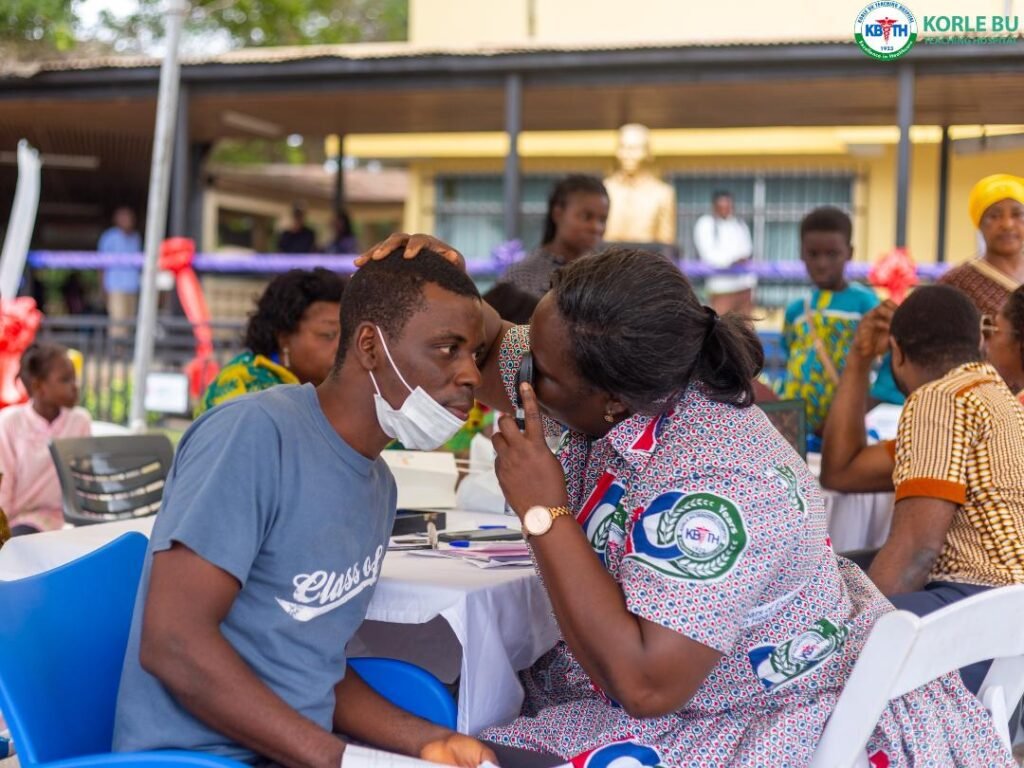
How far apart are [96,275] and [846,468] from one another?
21017mm

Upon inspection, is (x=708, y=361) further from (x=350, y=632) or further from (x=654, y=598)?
(x=350, y=632)

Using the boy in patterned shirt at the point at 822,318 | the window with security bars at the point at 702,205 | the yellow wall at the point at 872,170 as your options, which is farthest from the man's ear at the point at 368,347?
the window with security bars at the point at 702,205

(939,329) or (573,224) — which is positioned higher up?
(573,224)

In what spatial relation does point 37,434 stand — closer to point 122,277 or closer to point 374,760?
point 374,760

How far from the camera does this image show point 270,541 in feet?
5.98

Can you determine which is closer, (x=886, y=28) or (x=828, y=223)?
(x=886, y=28)

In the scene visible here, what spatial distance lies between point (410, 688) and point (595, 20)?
548 inches

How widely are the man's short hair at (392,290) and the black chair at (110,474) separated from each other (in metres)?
2.68

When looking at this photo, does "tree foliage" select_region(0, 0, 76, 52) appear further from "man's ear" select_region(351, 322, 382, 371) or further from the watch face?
the watch face

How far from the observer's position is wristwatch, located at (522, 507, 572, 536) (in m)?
1.84

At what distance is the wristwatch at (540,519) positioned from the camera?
72.5 inches

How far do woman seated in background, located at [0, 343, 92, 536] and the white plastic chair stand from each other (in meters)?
3.67

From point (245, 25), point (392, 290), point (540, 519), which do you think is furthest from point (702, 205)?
point (540, 519)

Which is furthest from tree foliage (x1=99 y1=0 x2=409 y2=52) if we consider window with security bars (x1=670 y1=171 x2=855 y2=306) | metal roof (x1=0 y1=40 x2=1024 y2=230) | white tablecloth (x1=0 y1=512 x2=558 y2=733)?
white tablecloth (x1=0 y1=512 x2=558 y2=733)
